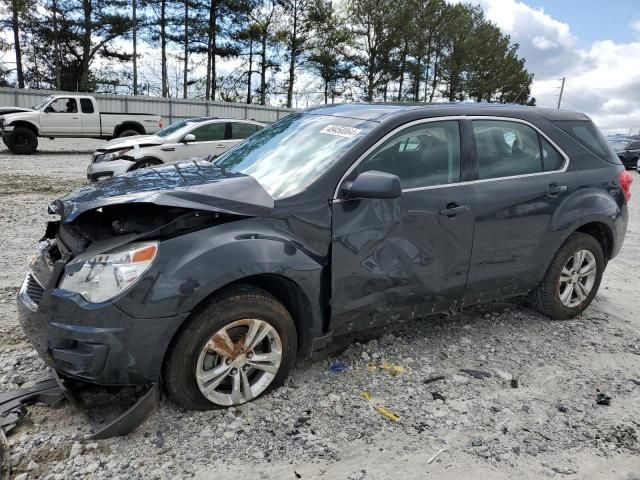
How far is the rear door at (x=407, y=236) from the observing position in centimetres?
318

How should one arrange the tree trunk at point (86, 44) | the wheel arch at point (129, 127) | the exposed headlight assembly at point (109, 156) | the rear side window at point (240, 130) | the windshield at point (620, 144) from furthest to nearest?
the tree trunk at point (86, 44) < the windshield at point (620, 144) < the wheel arch at point (129, 127) < the rear side window at point (240, 130) < the exposed headlight assembly at point (109, 156)

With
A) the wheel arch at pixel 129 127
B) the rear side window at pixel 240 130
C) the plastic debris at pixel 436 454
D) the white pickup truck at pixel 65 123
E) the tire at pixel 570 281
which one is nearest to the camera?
the plastic debris at pixel 436 454

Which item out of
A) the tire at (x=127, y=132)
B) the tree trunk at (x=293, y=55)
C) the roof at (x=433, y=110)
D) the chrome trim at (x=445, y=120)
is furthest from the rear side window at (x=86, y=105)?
the tree trunk at (x=293, y=55)

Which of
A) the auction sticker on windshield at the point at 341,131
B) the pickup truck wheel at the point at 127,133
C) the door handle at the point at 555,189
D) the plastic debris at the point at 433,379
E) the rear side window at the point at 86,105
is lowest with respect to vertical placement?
the plastic debris at the point at 433,379

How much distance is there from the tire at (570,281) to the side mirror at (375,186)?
6.30 feet

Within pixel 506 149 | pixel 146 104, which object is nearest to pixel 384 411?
pixel 506 149

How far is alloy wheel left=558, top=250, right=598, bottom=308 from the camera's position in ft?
14.3

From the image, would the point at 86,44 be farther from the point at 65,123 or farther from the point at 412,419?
the point at 412,419

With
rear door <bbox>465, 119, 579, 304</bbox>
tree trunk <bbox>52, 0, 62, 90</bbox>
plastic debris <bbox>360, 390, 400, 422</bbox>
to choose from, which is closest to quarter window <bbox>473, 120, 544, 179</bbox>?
rear door <bbox>465, 119, 579, 304</bbox>

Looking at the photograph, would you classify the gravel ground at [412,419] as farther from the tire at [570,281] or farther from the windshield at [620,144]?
the windshield at [620,144]

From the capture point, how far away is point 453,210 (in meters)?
3.55

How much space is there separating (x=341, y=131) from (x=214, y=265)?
53.3 inches

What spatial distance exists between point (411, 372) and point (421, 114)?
173 cm

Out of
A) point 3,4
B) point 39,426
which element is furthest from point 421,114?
point 3,4
